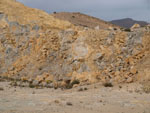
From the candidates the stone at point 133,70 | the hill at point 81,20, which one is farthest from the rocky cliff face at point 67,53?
the hill at point 81,20

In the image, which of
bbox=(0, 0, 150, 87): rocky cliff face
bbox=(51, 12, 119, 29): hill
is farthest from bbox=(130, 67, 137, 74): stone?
bbox=(51, 12, 119, 29): hill

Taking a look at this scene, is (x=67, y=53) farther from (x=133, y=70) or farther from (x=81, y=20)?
(x=81, y=20)

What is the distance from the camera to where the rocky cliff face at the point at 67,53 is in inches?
706

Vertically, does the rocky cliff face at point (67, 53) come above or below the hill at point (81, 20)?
below

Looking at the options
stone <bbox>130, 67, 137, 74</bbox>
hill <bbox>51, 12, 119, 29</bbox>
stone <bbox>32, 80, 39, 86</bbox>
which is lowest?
stone <bbox>32, 80, 39, 86</bbox>

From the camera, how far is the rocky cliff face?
17.9m

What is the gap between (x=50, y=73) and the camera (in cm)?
1938

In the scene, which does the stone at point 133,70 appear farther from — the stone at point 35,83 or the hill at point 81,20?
the hill at point 81,20

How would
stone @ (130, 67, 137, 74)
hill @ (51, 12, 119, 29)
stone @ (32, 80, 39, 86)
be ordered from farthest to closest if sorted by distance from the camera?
hill @ (51, 12, 119, 29) < stone @ (32, 80, 39, 86) < stone @ (130, 67, 137, 74)

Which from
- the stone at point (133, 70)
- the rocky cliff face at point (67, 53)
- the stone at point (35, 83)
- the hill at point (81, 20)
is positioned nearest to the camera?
the stone at point (133, 70)

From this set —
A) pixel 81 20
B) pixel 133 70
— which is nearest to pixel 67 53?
pixel 133 70

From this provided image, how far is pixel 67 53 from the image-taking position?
A: 20.3 meters

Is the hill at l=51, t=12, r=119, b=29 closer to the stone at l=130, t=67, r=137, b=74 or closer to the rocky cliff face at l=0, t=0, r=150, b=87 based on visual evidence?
the rocky cliff face at l=0, t=0, r=150, b=87

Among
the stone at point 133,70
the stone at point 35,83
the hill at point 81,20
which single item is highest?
the hill at point 81,20
